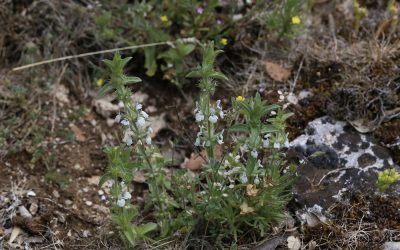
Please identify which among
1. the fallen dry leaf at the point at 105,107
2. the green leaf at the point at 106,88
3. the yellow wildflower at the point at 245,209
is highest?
the green leaf at the point at 106,88

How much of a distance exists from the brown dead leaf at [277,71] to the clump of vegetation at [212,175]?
0.89 meters

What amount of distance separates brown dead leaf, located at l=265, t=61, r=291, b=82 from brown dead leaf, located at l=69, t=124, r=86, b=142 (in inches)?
58.3

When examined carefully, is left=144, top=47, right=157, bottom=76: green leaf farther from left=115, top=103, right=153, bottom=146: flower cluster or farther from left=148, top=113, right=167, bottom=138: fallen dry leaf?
left=115, top=103, right=153, bottom=146: flower cluster

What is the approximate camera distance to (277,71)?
4.09 meters

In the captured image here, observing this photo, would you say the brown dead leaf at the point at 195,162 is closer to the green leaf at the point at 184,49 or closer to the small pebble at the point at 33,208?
the green leaf at the point at 184,49

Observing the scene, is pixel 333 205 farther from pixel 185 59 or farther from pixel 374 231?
pixel 185 59

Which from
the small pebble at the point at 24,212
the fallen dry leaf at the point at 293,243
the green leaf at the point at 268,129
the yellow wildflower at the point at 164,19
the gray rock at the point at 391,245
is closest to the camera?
the green leaf at the point at 268,129

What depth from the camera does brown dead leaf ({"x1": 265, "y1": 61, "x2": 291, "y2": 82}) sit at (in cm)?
404

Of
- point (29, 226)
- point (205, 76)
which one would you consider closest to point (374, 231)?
point (205, 76)

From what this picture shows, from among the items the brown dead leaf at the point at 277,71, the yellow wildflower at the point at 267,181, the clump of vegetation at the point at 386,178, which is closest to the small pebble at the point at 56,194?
the yellow wildflower at the point at 267,181

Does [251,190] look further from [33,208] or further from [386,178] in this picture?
[33,208]

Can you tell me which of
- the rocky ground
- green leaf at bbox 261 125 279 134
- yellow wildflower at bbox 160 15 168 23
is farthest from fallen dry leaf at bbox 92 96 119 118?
green leaf at bbox 261 125 279 134

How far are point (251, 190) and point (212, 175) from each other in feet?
1.04

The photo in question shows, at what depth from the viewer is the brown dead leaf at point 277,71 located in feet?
13.2
